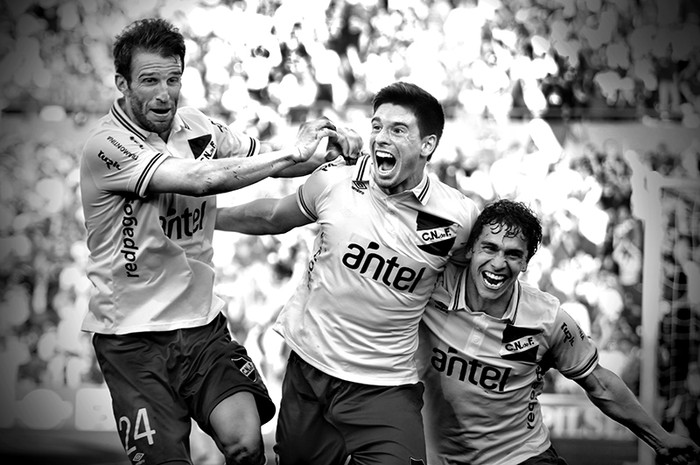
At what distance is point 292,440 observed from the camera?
393 centimetres

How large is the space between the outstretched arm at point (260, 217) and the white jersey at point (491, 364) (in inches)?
29.0

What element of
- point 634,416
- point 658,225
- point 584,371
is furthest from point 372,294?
point 658,225

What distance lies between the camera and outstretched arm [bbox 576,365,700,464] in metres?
4.00

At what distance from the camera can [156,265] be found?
3.72m

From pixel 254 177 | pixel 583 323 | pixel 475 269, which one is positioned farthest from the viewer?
pixel 583 323

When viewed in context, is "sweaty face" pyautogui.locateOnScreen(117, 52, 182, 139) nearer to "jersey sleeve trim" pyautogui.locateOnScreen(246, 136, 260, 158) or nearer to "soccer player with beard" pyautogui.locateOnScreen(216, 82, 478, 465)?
"jersey sleeve trim" pyautogui.locateOnScreen(246, 136, 260, 158)

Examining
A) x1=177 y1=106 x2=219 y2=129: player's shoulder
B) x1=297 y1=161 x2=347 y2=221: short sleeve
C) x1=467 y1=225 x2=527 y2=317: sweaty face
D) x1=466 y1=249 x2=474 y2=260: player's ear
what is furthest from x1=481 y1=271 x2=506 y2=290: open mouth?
x1=177 y1=106 x2=219 y2=129: player's shoulder

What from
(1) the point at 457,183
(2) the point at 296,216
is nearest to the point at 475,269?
(2) the point at 296,216

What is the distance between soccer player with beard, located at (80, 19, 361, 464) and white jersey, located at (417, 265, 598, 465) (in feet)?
2.63

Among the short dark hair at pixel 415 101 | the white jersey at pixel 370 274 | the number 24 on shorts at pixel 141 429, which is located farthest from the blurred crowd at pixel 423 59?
the number 24 on shorts at pixel 141 429

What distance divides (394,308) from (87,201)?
50.7 inches

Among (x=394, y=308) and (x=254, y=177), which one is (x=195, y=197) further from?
(x=394, y=308)

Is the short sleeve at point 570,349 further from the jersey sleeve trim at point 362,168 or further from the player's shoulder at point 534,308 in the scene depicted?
the jersey sleeve trim at point 362,168

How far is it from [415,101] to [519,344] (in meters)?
1.11
